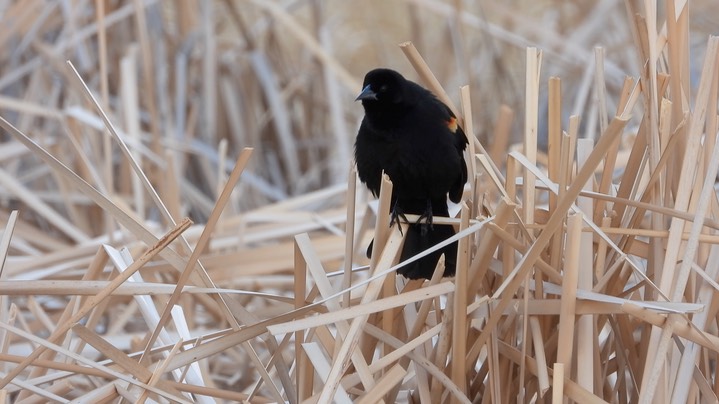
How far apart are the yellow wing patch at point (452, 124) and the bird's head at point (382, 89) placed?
0.37 ft

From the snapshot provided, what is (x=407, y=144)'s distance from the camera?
1822mm

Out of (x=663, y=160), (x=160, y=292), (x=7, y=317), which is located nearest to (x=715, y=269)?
(x=663, y=160)

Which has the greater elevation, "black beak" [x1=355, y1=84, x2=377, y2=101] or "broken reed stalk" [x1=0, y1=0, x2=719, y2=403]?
"black beak" [x1=355, y1=84, x2=377, y2=101]

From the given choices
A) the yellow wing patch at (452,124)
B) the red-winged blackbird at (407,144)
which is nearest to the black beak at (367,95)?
the red-winged blackbird at (407,144)

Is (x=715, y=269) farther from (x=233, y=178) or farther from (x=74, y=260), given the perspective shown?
(x=74, y=260)

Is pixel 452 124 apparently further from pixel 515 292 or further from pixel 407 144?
pixel 515 292

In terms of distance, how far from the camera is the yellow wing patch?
1880 millimetres

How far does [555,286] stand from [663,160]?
227 millimetres

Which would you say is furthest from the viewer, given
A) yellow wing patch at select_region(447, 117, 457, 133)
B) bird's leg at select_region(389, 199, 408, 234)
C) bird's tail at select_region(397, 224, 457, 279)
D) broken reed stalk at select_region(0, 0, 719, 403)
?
yellow wing patch at select_region(447, 117, 457, 133)

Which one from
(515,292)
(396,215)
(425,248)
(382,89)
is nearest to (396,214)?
(396,215)

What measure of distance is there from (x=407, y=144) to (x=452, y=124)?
0.12m

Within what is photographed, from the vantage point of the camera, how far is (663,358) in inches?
46.3

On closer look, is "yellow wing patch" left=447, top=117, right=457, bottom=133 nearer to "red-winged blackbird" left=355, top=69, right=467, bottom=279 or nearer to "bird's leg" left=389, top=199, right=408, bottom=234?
"red-winged blackbird" left=355, top=69, right=467, bottom=279

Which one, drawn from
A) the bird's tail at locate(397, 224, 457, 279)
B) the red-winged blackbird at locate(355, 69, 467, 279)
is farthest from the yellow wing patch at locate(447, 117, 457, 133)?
the bird's tail at locate(397, 224, 457, 279)
